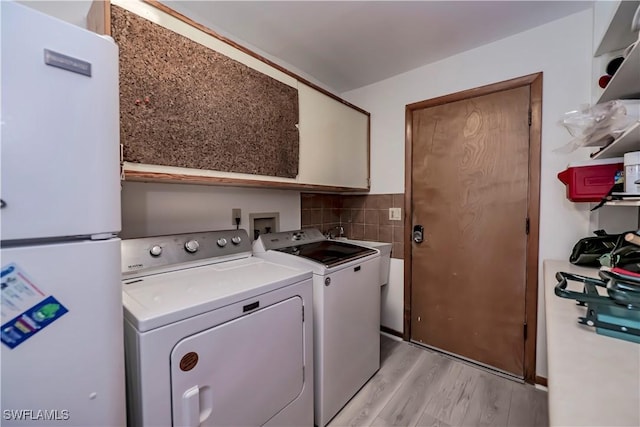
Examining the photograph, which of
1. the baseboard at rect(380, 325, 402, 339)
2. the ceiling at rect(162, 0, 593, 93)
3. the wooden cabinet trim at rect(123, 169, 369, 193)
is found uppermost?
the ceiling at rect(162, 0, 593, 93)

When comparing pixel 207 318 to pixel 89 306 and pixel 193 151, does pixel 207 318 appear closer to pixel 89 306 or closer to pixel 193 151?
pixel 89 306

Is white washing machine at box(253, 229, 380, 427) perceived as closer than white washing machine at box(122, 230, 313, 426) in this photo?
No

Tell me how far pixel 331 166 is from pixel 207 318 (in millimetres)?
1449

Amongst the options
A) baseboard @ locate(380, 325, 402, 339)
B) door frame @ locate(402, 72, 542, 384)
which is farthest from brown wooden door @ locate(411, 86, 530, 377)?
baseboard @ locate(380, 325, 402, 339)

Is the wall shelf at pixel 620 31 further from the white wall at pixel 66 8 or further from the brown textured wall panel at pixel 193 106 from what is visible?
the white wall at pixel 66 8

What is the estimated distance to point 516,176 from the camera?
6.10 feet

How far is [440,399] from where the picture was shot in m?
1.72

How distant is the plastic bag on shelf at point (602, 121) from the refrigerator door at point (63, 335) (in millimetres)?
1918

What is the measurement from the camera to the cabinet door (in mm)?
1841

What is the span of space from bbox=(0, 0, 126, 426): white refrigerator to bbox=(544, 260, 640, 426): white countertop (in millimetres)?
1028

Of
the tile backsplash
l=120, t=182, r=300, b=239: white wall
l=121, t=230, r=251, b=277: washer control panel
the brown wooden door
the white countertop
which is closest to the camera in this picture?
the white countertop

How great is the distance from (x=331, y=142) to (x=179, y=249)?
51.8 inches

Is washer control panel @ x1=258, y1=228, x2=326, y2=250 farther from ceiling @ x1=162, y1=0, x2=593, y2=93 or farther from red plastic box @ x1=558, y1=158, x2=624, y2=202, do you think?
red plastic box @ x1=558, y1=158, x2=624, y2=202

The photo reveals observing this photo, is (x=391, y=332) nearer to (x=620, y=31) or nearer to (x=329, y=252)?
(x=329, y=252)
